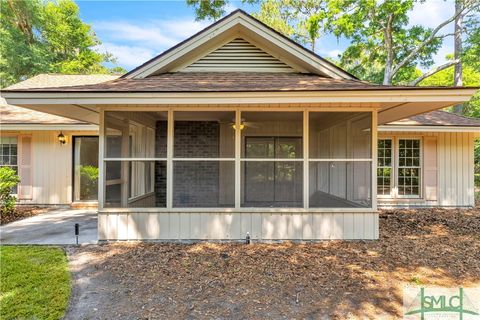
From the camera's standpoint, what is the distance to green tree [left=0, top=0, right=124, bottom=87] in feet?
67.4

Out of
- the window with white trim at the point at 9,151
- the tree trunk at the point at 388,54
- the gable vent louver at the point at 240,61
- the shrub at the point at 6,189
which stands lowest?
the shrub at the point at 6,189

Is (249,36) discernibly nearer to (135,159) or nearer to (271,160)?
(271,160)

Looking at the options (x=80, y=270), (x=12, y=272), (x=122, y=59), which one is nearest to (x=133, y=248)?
(x=80, y=270)

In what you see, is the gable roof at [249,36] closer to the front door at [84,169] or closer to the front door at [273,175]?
the front door at [273,175]

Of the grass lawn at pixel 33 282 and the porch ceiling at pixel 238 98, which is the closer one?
the grass lawn at pixel 33 282

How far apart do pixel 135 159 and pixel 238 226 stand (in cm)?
227

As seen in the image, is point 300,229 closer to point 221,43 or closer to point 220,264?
point 220,264

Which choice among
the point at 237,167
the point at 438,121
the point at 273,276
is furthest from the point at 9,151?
the point at 438,121

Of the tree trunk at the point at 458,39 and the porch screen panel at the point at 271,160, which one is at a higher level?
the tree trunk at the point at 458,39

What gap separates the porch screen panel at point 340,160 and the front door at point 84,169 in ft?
22.3

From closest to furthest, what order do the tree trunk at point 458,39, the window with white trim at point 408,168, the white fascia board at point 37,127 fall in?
1. the white fascia board at point 37,127
2. the window with white trim at point 408,168
3. the tree trunk at point 458,39

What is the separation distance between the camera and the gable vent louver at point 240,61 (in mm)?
6820

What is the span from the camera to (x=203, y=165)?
5.59 meters

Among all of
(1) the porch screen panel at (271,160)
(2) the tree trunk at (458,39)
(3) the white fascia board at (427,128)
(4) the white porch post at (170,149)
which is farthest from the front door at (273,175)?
(2) the tree trunk at (458,39)
